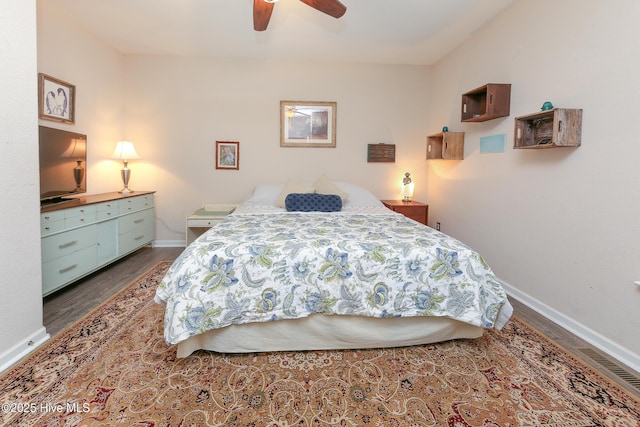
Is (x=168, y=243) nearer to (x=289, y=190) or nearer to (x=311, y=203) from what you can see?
(x=289, y=190)

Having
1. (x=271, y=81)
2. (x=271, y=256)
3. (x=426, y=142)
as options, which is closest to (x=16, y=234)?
(x=271, y=256)

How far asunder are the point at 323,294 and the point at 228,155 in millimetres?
3049

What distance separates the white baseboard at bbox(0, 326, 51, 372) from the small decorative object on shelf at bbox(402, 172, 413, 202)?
3.84m

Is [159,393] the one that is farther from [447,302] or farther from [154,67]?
[154,67]

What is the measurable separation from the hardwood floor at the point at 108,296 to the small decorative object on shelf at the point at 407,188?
197 centimetres

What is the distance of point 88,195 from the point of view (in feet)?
11.7

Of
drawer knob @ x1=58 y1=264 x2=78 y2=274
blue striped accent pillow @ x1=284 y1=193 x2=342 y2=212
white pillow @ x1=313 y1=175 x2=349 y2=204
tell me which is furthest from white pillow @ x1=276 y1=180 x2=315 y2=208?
drawer knob @ x1=58 y1=264 x2=78 y2=274

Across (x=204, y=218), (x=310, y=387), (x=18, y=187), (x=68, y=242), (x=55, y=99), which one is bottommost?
(x=310, y=387)

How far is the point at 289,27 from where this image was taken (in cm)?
328

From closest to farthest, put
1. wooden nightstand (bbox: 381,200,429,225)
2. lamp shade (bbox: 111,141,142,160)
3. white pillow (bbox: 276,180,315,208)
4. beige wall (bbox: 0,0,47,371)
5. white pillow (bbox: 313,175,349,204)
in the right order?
beige wall (bbox: 0,0,47,371) < white pillow (bbox: 276,180,315,208) < white pillow (bbox: 313,175,349,204) < lamp shade (bbox: 111,141,142,160) < wooden nightstand (bbox: 381,200,429,225)

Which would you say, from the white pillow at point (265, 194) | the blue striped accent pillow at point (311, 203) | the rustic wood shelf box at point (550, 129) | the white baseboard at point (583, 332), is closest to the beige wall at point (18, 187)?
the blue striped accent pillow at point (311, 203)

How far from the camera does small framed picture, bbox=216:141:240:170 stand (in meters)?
4.31

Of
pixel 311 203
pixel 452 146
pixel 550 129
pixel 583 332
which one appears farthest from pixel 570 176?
pixel 311 203

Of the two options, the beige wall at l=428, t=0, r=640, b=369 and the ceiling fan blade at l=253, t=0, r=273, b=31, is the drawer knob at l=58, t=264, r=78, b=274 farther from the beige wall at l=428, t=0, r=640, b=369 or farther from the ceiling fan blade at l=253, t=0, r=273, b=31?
the beige wall at l=428, t=0, r=640, b=369
